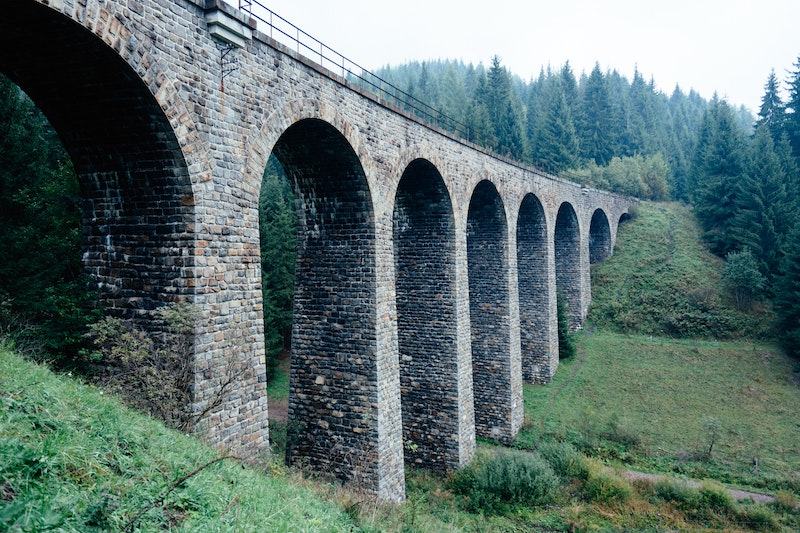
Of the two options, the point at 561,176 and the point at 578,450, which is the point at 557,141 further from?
the point at 578,450

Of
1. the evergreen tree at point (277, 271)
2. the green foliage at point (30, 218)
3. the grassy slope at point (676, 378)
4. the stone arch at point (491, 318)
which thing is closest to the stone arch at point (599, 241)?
the grassy slope at point (676, 378)

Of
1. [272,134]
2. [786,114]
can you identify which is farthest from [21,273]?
[786,114]

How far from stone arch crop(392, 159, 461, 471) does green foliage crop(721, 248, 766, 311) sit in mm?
23218

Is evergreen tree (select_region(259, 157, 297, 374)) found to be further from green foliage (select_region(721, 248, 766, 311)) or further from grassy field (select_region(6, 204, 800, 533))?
green foliage (select_region(721, 248, 766, 311))

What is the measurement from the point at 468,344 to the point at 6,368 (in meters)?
12.4

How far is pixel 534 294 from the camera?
23609 mm

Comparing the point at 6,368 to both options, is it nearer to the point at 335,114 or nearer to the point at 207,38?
the point at 207,38

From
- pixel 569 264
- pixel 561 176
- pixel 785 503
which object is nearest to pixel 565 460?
pixel 785 503

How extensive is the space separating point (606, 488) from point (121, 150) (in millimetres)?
14022

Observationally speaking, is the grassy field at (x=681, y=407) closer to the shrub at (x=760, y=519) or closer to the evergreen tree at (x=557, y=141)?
the shrub at (x=760, y=519)

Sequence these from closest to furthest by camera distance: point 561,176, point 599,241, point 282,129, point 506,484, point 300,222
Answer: point 282,129 → point 300,222 → point 506,484 → point 599,241 → point 561,176

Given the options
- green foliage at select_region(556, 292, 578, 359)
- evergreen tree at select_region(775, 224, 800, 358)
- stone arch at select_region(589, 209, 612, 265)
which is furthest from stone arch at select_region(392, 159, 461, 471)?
stone arch at select_region(589, 209, 612, 265)

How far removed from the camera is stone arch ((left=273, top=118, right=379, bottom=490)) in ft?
36.0

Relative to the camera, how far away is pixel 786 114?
160 feet
